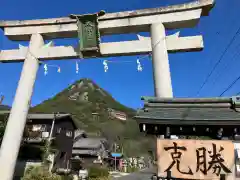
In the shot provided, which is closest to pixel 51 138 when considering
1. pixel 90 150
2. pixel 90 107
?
pixel 90 150

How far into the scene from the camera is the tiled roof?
5.87 metres

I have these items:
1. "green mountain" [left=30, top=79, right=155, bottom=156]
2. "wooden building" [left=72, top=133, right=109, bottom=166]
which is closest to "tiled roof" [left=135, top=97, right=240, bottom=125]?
"wooden building" [left=72, top=133, right=109, bottom=166]

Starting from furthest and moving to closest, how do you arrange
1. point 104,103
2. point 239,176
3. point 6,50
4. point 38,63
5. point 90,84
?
point 90,84
point 104,103
point 239,176
point 6,50
point 38,63

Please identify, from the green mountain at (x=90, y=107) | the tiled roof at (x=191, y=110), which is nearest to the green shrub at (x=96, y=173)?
the tiled roof at (x=191, y=110)

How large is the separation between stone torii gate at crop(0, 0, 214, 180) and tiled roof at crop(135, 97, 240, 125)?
0.93 metres

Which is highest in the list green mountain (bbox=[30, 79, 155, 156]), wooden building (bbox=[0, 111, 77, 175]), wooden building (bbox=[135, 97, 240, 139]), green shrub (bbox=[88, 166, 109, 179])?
green mountain (bbox=[30, 79, 155, 156])

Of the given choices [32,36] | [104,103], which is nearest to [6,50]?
[32,36]

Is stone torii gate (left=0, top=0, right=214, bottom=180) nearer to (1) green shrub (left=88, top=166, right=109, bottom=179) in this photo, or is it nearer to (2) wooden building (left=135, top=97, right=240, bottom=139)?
(2) wooden building (left=135, top=97, right=240, bottom=139)

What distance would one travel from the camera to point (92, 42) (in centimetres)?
908

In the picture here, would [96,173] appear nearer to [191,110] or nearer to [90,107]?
[191,110]

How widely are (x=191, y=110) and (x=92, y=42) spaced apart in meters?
4.59

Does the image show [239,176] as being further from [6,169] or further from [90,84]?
[90,84]

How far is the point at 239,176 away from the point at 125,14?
1312 cm

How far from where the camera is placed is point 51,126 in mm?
27422
